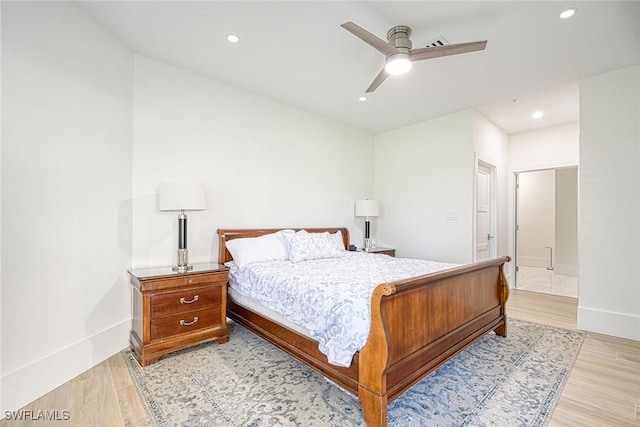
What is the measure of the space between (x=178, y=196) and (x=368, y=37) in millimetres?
2088

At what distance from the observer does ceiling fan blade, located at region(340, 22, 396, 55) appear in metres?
2.00

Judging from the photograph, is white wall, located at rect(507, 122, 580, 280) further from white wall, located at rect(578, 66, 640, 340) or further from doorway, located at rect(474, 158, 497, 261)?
white wall, located at rect(578, 66, 640, 340)

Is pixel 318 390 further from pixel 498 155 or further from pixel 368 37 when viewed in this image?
pixel 498 155

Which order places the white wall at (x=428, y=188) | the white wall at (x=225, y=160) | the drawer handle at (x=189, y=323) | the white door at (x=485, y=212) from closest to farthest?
the drawer handle at (x=189, y=323), the white wall at (x=225, y=160), the white wall at (x=428, y=188), the white door at (x=485, y=212)

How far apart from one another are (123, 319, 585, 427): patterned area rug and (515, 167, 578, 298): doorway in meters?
3.98

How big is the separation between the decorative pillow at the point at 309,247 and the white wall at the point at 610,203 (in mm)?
2860

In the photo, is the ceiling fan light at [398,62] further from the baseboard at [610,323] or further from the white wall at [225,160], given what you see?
the baseboard at [610,323]

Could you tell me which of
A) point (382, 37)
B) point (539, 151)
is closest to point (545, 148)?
point (539, 151)

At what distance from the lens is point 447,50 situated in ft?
7.21

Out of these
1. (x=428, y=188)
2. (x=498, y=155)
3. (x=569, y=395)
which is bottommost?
(x=569, y=395)

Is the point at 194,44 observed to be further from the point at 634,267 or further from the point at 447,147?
the point at 634,267

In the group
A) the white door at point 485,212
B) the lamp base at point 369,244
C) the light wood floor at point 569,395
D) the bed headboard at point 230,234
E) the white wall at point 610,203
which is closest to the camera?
the light wood floor at point 569,395

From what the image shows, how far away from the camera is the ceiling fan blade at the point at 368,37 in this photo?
78.9 inches

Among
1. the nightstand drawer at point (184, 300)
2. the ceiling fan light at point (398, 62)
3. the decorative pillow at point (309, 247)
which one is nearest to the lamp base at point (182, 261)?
the nightstand drawer at point (184, 300)
